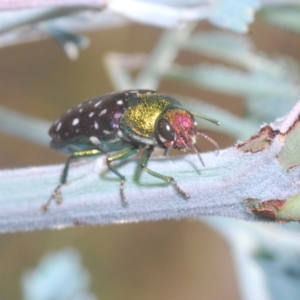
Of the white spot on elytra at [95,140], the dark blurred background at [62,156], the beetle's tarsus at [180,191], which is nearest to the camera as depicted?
the beetle's tarsus at [180,191]

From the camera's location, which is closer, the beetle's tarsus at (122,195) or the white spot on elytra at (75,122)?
the beetle's tarsus at (122,195)

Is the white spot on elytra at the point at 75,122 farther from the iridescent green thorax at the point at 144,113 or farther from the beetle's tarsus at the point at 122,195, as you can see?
the beetle's tarsus at the point at 122,195

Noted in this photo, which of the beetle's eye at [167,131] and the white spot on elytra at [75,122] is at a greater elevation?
the beetle's eye at [167,131]

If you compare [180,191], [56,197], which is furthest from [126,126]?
[180,191]

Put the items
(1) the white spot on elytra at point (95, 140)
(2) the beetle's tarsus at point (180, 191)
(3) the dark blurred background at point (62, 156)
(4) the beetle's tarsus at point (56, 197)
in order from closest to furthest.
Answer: (2) the beetle's tarsus at point (180, 191), (4) the beetle's tarsus at point (56, 197), (1) the white spot on elytra at point (95, 140), (3) the dark blurred background at point (62, 156)

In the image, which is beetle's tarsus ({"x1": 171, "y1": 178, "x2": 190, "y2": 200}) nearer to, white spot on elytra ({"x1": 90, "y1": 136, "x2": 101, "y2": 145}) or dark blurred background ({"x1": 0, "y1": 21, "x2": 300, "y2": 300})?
white spot on elytra ({"x1": 90, "y1": 136, "x2": 101, "y2": 145})

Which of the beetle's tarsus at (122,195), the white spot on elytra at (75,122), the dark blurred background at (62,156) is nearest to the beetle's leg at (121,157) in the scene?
the beetle's tarsus at (122,195)

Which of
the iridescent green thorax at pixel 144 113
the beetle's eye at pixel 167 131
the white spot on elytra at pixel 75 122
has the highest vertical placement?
the beetle's eye at pixel 167 131

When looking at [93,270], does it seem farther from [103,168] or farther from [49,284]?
[103,168]

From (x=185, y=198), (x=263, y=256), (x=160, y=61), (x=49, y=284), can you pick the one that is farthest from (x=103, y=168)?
(x=160, y=61)
